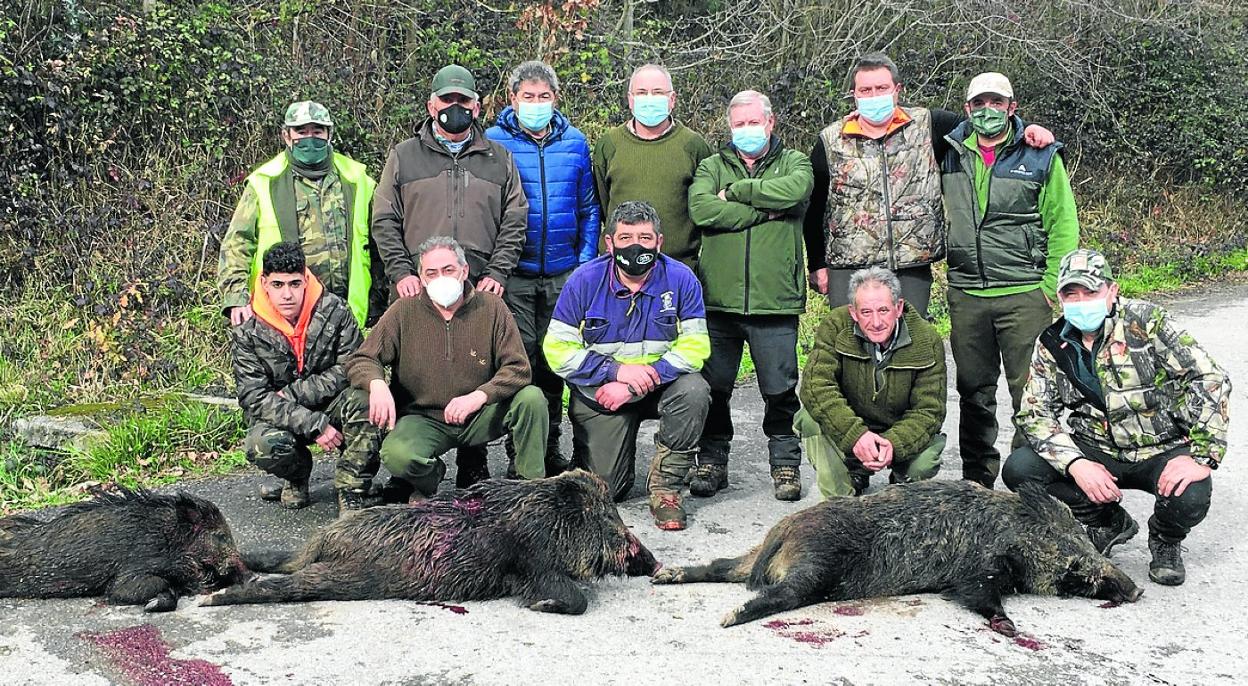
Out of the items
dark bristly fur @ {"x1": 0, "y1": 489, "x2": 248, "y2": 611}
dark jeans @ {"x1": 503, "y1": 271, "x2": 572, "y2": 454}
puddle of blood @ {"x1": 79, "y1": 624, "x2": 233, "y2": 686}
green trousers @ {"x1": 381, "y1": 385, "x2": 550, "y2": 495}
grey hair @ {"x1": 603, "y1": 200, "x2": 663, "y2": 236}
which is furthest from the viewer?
dark jeans @ {"x1": 503, "y1": 271, "x2": 572, "y2": 454}

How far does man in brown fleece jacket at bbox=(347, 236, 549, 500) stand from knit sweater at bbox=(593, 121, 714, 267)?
1216 millimetres

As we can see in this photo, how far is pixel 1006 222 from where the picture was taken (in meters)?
6.75

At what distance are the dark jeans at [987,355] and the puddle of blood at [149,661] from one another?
4.50 m

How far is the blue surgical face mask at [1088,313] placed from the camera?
565 cm

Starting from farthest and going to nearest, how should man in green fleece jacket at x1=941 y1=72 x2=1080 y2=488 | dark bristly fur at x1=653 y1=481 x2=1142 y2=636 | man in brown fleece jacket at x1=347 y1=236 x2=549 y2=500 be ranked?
1. man in green fleece jacket at x1=941 y1=72 x2=1080 y2=488
2. man in brown fleece jacket at x1=347 y1=236 x2=549 y2=500
3. dark bristly fur at x1=653 y1=481 x2=1142 y2=636

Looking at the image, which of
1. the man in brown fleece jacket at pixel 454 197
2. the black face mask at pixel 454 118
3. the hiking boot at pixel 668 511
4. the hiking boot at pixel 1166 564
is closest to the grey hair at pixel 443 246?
the man in brown fleece jacket at pixel 454 197

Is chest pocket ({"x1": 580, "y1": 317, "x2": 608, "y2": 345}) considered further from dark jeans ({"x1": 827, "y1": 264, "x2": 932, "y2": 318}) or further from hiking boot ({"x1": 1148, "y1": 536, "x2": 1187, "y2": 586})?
hiking boot ({"x1": 1148, "y1": 536, "x2": 1187, "y2": 586})

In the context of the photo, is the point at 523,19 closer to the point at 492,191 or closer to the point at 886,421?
the point at 492,191

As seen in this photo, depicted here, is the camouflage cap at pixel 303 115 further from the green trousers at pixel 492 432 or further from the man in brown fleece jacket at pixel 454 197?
the green trousers at pixel 492 432

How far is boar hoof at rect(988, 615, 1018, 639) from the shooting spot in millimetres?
4906

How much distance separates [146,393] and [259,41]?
4101 mm

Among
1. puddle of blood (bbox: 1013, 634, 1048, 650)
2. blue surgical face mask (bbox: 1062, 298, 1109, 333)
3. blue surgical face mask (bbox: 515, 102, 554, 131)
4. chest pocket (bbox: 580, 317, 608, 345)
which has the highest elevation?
blue surgical face mask (bbox: 515, 102, 554, 131)

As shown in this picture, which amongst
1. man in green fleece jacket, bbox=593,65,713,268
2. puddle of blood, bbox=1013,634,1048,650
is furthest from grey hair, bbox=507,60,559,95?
puddle of blood, bbox=1013,634,1048,650

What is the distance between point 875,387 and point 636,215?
1612mm
